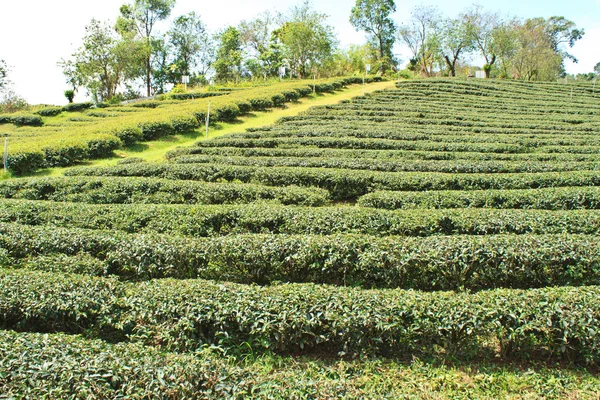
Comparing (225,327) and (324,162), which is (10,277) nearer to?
(225,327)

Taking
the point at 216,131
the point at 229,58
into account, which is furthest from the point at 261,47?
the point at 216,131

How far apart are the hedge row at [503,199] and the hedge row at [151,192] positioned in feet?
7.89

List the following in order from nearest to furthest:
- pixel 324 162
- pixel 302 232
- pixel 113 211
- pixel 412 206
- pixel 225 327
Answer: pixel 225 327, pixel 302 232, pixel 113 211, pixel 412 206, pixel 324 162

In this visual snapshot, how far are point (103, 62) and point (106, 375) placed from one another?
1958 inches

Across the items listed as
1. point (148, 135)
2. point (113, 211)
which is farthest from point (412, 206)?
point (148, 135)

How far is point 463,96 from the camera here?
119 ft

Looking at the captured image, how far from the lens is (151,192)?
13.6 metres

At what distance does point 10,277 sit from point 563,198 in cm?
1343

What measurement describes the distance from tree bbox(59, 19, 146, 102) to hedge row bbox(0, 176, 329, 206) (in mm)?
37754

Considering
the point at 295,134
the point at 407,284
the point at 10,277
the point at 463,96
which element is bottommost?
the point at 407,284

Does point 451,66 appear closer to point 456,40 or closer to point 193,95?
point 456,40

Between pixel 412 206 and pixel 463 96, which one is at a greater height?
pixel 463 96

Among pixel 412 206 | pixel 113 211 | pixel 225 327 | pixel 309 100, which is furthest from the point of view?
pixel 309 100

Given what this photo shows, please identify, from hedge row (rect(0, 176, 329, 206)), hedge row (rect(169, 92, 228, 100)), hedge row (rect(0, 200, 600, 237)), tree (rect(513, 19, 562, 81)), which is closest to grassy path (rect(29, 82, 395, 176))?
hedge row (rect(0, 176, 329, 206))
